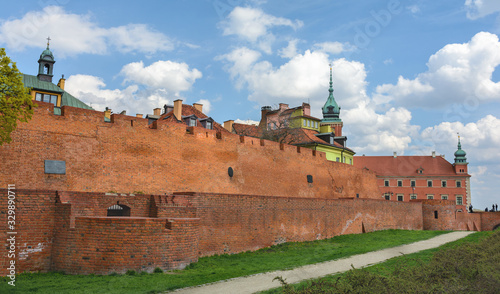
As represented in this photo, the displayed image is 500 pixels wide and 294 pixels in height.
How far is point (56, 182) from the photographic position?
17375 mm

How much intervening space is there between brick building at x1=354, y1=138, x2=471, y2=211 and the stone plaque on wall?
54.6m

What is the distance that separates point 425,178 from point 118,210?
195 feet

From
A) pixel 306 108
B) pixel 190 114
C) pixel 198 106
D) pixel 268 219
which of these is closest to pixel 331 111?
pixel 306 108

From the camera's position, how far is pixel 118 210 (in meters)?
14.7

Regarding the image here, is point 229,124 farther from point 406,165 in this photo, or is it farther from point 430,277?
point 430,277

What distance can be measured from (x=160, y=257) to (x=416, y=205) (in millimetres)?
34095

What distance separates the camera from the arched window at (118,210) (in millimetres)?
14539

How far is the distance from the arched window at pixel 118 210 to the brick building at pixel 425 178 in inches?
2190

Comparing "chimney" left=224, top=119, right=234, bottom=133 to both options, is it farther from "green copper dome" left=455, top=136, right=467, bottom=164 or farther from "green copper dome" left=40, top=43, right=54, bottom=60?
"green copper dome" left=455, top=136, right=467, bottom=164

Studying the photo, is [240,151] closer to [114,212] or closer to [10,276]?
[114,212]

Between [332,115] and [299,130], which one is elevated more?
[332,115]

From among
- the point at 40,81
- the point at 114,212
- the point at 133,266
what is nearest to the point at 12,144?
the point at 114,212

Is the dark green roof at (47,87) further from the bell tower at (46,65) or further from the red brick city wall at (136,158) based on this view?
the red brick city wall at (136,158)

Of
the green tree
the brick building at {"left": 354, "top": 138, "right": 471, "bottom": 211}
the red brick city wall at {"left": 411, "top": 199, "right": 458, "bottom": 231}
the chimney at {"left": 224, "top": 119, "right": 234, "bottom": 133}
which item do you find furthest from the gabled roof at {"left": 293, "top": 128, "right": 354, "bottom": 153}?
the green tree
